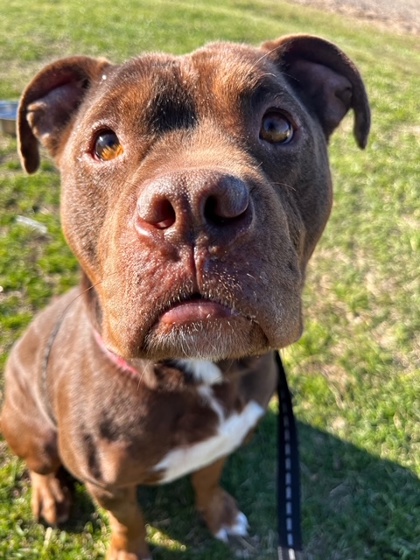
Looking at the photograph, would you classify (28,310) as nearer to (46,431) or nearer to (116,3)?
(46,431)

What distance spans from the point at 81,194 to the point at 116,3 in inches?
400

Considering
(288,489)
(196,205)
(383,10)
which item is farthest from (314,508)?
(383,10)

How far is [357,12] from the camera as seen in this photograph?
12.7 meters

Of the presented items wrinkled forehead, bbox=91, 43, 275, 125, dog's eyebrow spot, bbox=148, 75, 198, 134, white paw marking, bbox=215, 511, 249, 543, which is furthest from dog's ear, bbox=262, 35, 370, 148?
white paw marking, bbox=215, 511, 249, 543

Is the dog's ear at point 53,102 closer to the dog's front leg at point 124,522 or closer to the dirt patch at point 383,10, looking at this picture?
the dog's front leg at point 124,522

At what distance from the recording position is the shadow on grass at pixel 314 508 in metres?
3.14

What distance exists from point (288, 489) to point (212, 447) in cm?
48

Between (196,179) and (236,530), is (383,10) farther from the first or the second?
(196,179)

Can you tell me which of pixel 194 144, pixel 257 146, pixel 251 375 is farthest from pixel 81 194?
pixel 251 375

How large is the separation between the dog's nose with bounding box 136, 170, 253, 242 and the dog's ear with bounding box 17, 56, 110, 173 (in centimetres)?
116

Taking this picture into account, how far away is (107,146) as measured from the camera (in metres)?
2.04

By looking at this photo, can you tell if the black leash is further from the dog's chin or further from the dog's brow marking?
the dog's chin

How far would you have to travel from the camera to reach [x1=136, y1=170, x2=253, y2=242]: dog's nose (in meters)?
1.43

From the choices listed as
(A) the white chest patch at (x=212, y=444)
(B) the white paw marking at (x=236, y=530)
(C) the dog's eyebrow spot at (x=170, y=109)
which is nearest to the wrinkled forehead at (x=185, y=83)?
(C) the dog's eyebrow spot at (x=170, y=109)
